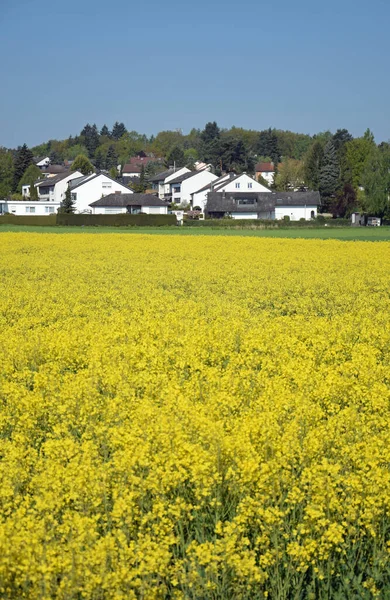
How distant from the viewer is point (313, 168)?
138500 mm

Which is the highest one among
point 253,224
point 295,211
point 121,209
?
point 121,209

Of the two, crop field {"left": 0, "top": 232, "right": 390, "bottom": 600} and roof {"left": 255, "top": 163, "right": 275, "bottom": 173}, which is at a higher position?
roof {"left": 255, "top": 163, "right": 275, "bottom": 173}

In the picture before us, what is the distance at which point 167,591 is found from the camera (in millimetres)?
5113

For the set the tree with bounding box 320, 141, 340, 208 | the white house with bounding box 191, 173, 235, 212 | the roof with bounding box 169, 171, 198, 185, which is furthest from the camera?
the tree with bounding box 320, 141, 340, 208

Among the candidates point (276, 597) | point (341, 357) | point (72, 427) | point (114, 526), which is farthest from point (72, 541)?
point (341, 357)

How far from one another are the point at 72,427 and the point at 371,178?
99.5 m

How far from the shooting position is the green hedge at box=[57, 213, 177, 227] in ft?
253

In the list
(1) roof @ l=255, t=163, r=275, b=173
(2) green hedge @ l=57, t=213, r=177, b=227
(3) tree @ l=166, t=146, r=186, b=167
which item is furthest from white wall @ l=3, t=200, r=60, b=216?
(1) roof @ l=255, t=163, r=275, b=173

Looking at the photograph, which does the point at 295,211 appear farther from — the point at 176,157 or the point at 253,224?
the point at 176,157

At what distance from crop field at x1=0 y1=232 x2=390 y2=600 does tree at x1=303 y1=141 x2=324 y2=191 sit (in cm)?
12783

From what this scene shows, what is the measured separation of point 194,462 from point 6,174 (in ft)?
512

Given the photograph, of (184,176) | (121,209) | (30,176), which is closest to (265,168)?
(184,176)

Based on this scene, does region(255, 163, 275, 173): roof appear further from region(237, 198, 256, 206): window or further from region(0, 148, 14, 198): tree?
region(237, 198, 256, 206): window

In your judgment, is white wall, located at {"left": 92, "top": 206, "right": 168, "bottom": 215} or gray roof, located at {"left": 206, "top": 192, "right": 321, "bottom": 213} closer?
white wall, located at {"left": 92, "top": 206, "right": 168, "bottom": 215}
